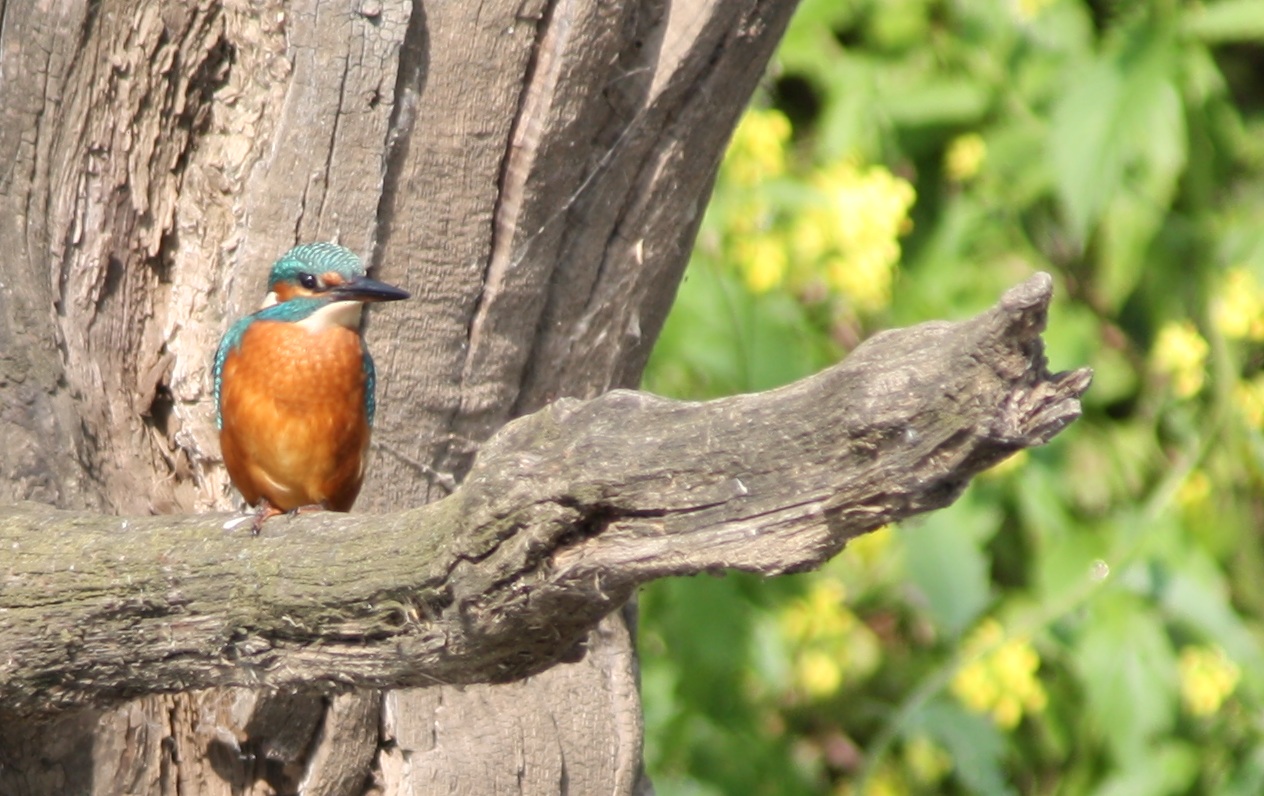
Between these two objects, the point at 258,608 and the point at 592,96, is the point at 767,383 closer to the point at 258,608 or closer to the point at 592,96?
the point at 592,96

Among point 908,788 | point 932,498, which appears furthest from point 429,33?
point 908,788

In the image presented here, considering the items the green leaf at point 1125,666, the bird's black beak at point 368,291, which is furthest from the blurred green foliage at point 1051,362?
the bird's black beak at point 368,291

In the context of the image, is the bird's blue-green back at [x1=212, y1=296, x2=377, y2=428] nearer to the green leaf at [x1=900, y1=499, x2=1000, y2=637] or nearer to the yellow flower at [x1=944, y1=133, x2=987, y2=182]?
the green leaf at [x1=900, y1=499, x2=1000, y2=637]

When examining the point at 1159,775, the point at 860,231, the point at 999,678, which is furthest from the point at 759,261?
the point at 1159,775

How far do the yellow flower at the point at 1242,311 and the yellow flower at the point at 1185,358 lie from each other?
8cm

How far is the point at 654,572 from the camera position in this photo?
65.1 inches

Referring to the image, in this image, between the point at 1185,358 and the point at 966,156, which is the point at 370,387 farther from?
the point at 966,156

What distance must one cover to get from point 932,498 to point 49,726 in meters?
1.55

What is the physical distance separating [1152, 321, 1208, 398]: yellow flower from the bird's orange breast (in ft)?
7.82

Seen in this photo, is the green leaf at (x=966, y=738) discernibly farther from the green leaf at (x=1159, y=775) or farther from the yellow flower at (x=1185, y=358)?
the yellow flower at (x=1185, y=358)

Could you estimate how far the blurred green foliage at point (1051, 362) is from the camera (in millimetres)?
3986

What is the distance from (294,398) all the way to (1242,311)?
261 cm

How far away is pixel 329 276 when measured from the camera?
8.29ft

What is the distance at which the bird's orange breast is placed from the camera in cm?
267
